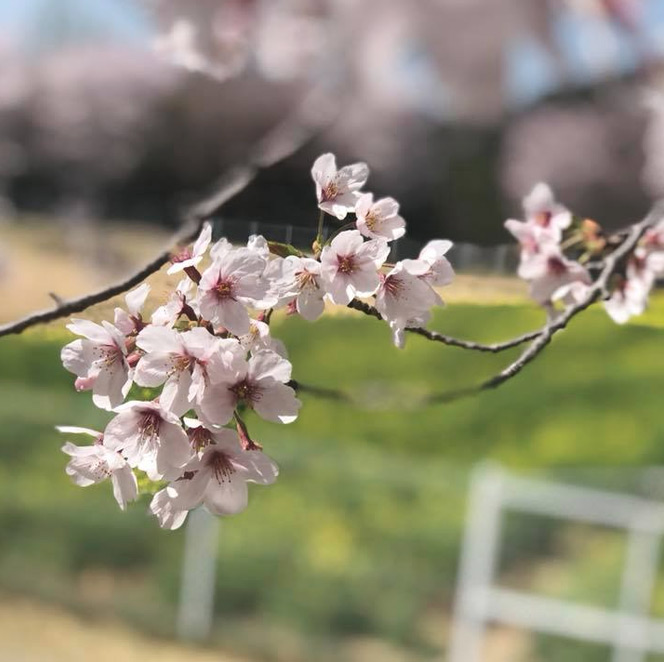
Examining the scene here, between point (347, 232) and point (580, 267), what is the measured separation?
97 mm

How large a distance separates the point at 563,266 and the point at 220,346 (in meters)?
0.12

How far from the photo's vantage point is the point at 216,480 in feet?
0.65

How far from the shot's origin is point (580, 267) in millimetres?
264

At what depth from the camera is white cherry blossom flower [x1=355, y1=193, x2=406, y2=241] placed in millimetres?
208

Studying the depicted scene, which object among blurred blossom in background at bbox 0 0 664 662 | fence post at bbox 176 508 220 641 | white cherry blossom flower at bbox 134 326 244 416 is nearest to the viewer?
white cherry blossom flower at bbox 134 326 244 416

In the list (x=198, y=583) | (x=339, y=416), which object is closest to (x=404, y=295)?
(x=339, y=416)

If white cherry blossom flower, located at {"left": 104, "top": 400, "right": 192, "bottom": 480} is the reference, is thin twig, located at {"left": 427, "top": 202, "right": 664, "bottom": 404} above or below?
above

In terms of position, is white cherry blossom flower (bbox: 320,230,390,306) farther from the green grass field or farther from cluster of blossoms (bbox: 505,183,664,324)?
the green grass field

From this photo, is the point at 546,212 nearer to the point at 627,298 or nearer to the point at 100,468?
the point at 627,298

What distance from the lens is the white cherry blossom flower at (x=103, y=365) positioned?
0.63 feet

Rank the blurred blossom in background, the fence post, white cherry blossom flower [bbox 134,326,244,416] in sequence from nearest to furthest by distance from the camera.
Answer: white cherry blossom flower [bbox 134,326,244,416] < the blurred blossom in background < the fence post

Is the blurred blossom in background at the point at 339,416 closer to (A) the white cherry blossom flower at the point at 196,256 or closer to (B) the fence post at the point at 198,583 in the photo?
(B) the fence post at the point at 198,583

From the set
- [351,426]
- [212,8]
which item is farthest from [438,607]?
[212,8]

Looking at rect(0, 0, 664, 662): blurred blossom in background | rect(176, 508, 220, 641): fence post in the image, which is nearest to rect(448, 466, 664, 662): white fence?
rect(0, 0, 664, 662): blurred blossom in background
